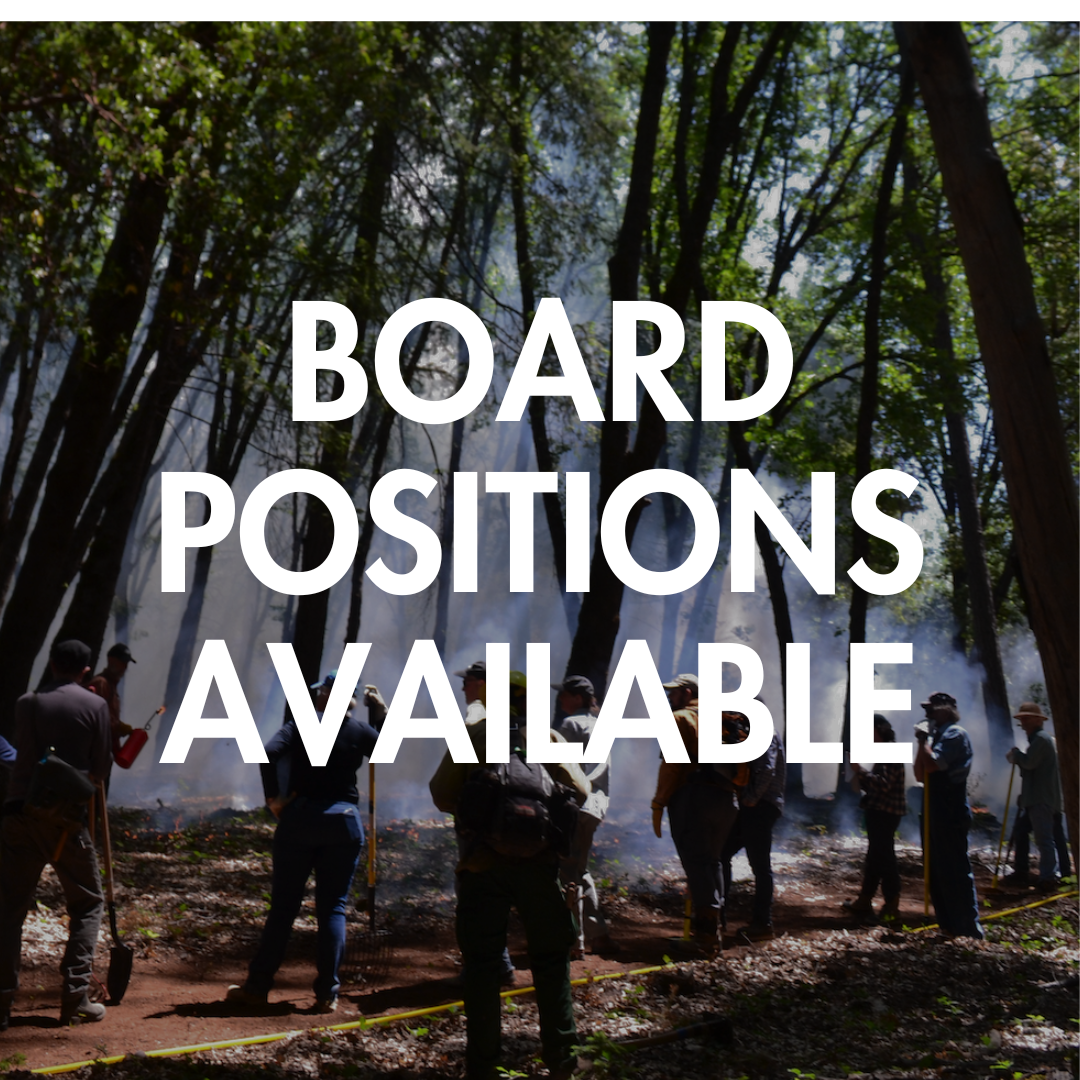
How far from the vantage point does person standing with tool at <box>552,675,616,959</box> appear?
6.85m

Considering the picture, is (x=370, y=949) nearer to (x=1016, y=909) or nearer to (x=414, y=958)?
(x=414, y=958)

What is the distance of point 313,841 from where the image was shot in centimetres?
582

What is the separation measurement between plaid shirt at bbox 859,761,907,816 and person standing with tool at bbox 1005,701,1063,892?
8.16ft

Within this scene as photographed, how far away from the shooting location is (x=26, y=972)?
A: 20.9ft

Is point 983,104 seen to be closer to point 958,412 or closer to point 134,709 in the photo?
point 958,412

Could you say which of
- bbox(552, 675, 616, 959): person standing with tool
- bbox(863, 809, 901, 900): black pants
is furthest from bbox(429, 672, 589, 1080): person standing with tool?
bbox(863, 809, 901, 900): black pants

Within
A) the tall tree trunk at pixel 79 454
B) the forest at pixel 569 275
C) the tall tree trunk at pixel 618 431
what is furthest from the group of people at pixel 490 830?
the tall tree trunk at pixel 618 431

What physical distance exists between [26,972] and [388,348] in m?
8.20

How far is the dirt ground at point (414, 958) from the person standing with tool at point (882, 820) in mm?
267

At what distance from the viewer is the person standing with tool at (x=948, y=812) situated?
7.97 metres

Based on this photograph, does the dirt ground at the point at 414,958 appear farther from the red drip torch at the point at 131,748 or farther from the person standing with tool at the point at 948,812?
the red drip torch at the point at 131,748

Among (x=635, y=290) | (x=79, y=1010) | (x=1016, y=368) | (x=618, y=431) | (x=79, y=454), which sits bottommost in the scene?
(x=79, y=1010)

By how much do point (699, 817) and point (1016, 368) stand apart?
148 inches

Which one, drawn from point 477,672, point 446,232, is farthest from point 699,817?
point 446,232
